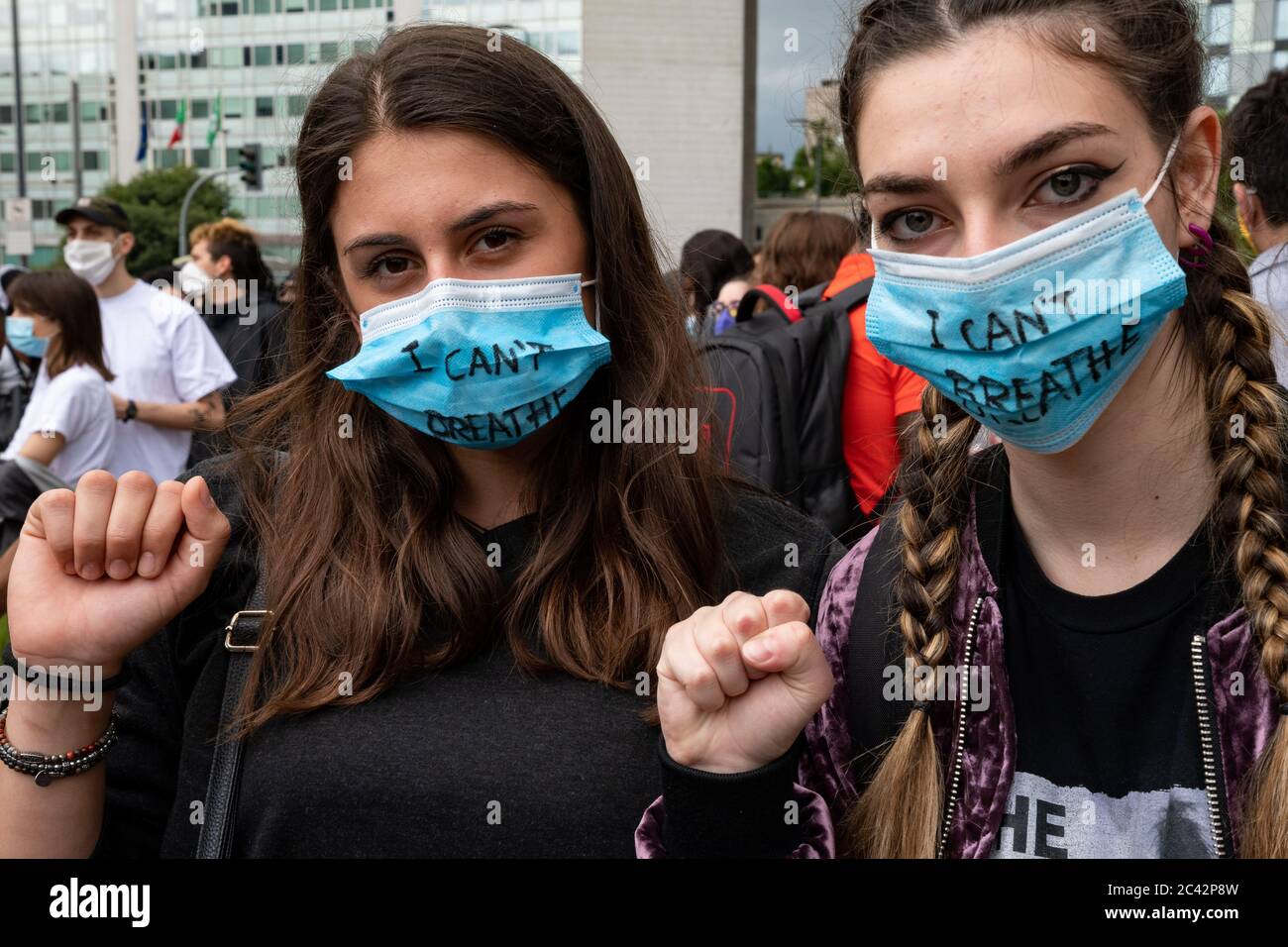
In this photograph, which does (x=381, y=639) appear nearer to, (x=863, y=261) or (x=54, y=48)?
(x=863, y=261)

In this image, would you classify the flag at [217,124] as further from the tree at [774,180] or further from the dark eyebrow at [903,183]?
the dark eyebrow at [903,183]

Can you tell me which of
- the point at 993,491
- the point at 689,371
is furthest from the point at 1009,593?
the point at 689,371

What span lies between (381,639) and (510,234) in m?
0.76

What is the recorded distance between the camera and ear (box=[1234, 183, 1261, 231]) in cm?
381

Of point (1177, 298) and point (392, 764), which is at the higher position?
point (1177, 298)

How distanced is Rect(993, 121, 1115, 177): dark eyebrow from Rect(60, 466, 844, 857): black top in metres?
0.81

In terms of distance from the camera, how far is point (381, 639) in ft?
6.85

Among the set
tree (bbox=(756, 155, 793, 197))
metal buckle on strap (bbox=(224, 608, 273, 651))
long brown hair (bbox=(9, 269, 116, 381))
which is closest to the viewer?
metal buckle on strap (bbox=(224, 608, 273, 651))

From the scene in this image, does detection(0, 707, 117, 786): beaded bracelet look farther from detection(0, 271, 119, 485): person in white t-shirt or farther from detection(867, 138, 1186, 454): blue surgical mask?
detection(0, 271, 119, 485): person in white t-shirt

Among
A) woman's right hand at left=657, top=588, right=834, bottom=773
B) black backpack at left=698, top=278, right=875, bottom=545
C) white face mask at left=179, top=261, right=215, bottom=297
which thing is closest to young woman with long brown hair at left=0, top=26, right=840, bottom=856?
woman's right hand at left=657, top=588, right=834, bottom=773

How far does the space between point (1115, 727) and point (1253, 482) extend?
40 cm

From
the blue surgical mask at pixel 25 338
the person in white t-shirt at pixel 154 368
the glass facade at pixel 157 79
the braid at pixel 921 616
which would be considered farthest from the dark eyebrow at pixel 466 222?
the glass facade at pixel 157 79

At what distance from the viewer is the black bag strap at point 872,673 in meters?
1.84

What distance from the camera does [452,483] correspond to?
237 centimetres
